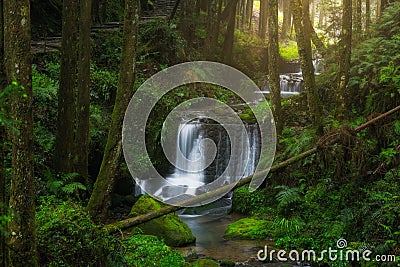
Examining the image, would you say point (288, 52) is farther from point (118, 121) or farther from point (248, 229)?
point (118, 121)

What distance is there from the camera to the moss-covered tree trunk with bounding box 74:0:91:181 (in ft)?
34.8

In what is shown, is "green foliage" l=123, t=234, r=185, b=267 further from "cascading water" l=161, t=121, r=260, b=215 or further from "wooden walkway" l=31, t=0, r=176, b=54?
"wooden walkway" l=31, t=0, r=176, b=54

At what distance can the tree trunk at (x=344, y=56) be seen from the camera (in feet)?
34.0

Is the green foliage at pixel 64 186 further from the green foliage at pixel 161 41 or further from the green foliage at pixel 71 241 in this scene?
the green foliage at pixel 161 41

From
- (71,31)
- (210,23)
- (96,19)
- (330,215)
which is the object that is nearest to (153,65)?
(210,23)

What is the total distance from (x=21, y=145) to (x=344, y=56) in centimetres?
849

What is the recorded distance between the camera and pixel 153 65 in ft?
65.1

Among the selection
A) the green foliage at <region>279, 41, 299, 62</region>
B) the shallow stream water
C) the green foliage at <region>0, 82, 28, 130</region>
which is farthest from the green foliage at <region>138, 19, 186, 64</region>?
the green foliage at <region>0, 82, 28, 130</region>

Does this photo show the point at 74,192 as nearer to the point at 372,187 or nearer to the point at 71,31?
the point at 71,31

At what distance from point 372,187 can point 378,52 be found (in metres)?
5.19
